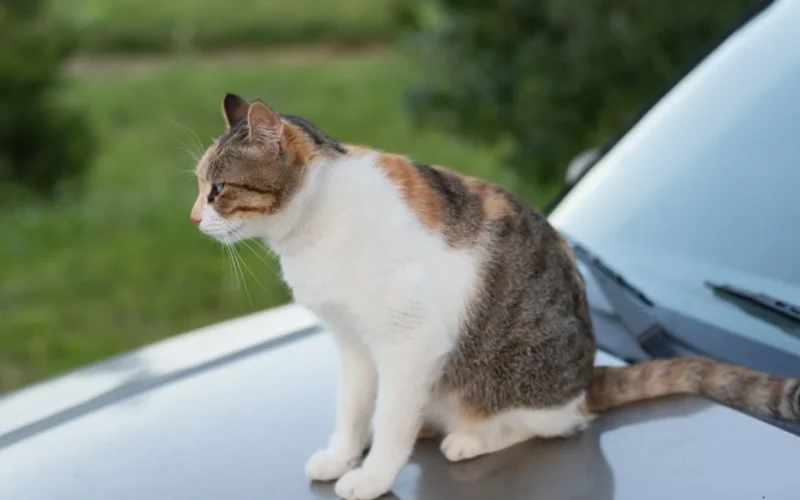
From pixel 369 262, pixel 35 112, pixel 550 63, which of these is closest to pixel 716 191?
pixel 369 262

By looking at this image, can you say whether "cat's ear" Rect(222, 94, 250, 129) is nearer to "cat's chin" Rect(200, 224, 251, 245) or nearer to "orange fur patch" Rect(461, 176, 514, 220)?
"cat's chin" Rect(200, 224, 251, 245)

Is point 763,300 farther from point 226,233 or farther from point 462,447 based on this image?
point 226,233

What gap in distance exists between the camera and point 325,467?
133cm

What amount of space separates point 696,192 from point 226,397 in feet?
3.05

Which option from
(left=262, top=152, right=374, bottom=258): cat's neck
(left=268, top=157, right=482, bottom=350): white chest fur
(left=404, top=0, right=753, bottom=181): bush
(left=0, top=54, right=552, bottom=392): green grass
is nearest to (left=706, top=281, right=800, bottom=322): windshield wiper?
(left=268, top=157, right=482, bottom=350): white chest fur

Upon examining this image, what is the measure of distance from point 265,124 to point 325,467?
1.73ft

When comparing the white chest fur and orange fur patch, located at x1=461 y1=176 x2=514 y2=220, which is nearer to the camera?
the white chest fur

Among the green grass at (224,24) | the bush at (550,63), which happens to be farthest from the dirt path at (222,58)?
the bush at (550,63)

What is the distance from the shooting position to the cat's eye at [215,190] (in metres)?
1.40

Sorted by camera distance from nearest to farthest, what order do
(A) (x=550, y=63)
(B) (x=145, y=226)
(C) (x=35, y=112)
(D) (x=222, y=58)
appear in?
(A) (x=550, y=63) < (C) (x=35, y=112) < (B) (x=145, y=226) < (D) (x=222, y=58)

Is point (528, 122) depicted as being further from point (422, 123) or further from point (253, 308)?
point (253, 308)

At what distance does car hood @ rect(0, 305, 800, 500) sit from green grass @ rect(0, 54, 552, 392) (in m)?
0.60

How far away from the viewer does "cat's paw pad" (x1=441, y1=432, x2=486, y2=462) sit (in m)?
1.36

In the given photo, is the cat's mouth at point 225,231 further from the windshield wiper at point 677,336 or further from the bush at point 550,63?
the bush at point 550,63
